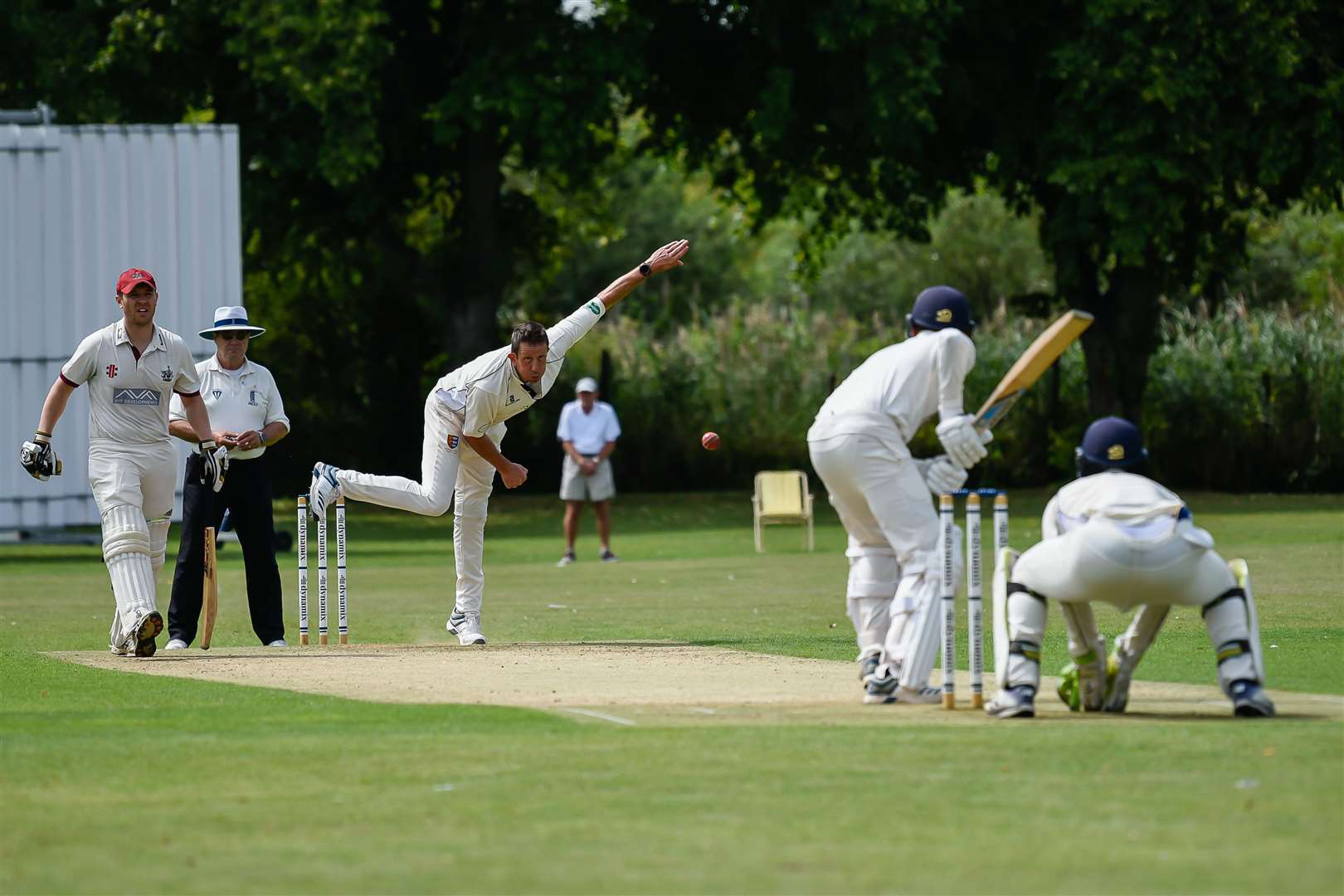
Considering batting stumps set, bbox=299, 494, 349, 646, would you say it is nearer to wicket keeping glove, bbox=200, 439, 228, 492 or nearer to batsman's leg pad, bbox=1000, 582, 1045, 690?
wicket keeping glove, bbox=200, 439, 228, 492

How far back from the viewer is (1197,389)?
35.0 meters

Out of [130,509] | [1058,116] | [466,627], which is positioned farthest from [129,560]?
[1058,116]

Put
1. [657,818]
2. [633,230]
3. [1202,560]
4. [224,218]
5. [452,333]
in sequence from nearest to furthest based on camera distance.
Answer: [657,818]
[1202,560]
[224,218]
[452,333]
[633,230]

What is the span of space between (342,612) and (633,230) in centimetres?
5349

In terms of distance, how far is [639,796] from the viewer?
6.85 meters

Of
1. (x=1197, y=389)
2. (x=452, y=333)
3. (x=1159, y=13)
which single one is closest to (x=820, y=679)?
(x=1159, y=13)

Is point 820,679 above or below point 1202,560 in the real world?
below

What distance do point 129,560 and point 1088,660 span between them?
18.1ft

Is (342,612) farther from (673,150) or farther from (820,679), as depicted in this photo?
(673,150)

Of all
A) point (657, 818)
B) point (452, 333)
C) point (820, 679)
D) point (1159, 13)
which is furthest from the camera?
point (452, 333)

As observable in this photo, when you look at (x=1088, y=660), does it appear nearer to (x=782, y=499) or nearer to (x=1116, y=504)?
(x=1116, y=504)

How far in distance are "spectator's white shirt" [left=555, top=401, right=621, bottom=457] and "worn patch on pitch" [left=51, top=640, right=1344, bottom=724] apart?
10.5m

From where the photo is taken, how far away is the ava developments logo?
11828 millimetres

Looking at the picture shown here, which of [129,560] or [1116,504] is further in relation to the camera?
[129,560]
